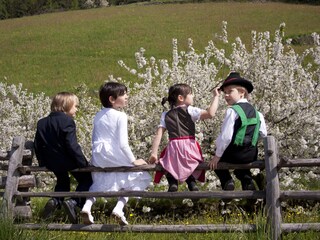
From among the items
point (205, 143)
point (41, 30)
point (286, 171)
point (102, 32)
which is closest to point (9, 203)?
point (205, 143)

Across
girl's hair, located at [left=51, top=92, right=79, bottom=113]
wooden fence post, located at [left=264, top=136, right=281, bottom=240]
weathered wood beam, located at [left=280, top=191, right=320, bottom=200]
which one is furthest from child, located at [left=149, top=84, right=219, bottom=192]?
girl's hair, located at [left=51, top=92, right=79, bottom=113]

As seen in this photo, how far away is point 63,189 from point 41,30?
36.7m

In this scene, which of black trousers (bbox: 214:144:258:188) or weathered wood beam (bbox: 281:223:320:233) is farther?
black trousers (bbox: 214:144:258:188)

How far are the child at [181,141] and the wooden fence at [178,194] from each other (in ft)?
0.46

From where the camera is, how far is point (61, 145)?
6234 millimetres

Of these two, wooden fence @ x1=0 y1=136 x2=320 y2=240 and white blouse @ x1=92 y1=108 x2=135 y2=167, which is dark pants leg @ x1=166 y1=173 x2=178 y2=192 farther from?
white blouse @ x1=92 y1=108 x2=135 y2=167

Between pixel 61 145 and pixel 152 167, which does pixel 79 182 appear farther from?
pixel 152 167

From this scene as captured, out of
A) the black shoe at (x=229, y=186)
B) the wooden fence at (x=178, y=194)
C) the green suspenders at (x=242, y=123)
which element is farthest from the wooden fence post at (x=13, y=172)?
the green suspenders at (x=242, y=123)

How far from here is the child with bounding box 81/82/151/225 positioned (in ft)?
19.8

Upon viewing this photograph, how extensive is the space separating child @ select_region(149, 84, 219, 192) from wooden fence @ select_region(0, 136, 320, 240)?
0.46 ft

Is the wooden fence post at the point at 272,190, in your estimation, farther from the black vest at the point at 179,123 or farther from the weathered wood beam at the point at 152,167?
the black vest at the point at 179,123

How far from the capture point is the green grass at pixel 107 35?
27.5 m

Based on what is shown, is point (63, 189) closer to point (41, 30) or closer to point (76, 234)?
point (76, 234)

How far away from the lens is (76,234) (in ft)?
20.8
